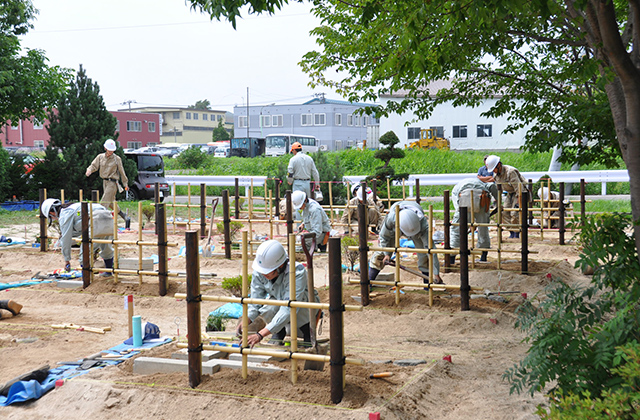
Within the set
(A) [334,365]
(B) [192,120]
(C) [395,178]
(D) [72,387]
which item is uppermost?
(B) [192,120]

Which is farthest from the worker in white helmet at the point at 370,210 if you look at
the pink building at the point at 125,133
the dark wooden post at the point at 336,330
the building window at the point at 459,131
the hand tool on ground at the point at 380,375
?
the pink building at the point at 125,133

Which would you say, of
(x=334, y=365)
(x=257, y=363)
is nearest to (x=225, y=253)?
(x=257, y=363)

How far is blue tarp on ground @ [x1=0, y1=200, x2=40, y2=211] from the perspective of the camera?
18969 mm

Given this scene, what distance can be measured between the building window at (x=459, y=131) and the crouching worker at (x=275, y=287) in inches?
Result: 1265

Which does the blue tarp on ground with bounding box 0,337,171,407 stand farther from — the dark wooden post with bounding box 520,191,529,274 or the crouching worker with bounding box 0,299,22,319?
the dark wooden post with bounding box 520,191,529,274

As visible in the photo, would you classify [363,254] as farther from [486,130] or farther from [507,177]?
[486,130]

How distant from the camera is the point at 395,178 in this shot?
54.9 ft

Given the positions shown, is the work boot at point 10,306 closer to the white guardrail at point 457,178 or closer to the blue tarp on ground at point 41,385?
the blue tarp on ground at point 41,385

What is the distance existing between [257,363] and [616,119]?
3590 millimetres

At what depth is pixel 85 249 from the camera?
941 cm

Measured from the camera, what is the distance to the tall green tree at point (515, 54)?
500 cm

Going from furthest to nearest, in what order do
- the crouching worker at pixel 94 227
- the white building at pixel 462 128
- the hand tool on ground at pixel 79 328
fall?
1. the white building at pixel 462 128
2. the crouching worker at pixel 94 227
3. the hand tool on ground at pixel 79 328

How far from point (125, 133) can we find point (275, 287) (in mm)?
46732

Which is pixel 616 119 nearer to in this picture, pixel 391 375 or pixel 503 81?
pixel 391 375
